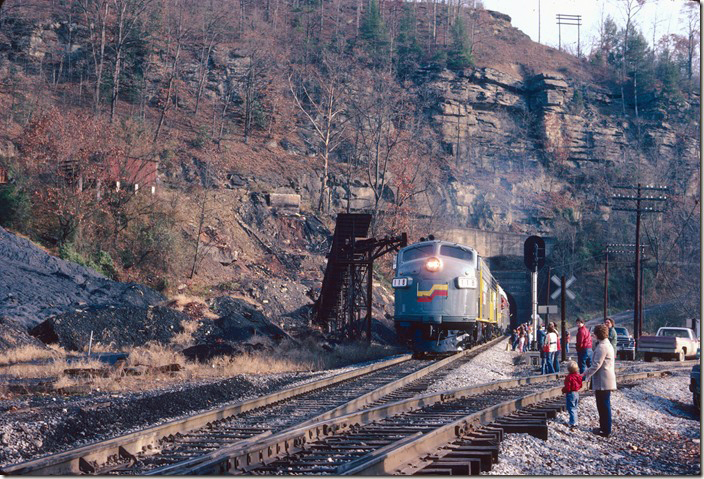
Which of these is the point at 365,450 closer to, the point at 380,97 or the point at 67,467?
the point at 67,467

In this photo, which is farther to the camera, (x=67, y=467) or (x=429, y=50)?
(x=429, y=50)

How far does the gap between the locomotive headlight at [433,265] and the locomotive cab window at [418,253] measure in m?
0.28

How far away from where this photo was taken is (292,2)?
9594 centimetres

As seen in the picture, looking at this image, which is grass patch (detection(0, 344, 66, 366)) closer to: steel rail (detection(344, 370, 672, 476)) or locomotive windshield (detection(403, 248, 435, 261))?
locomotive windshield (detection(403, 248, 435, 261))

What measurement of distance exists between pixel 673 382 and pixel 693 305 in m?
35.5

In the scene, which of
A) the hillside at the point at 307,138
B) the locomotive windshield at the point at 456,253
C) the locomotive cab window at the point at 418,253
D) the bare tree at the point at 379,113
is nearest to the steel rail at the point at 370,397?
the locomotive windshield at the point at 456,253

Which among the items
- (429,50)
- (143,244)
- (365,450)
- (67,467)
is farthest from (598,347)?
(429,50)

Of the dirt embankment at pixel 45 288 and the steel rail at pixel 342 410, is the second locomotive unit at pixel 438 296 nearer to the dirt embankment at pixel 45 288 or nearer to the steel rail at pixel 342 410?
the steel rail at pixel 342 410

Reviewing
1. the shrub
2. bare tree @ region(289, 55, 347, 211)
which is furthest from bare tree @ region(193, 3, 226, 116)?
the shrub

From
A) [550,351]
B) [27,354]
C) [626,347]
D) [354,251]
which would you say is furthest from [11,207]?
[626,347]

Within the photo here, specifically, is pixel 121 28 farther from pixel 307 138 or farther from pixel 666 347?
pixel 666 347

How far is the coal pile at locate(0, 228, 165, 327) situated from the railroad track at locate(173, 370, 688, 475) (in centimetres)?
1695

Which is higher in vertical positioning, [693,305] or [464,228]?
[464,228]

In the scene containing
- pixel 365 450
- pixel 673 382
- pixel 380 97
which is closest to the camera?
pixel 365 450
